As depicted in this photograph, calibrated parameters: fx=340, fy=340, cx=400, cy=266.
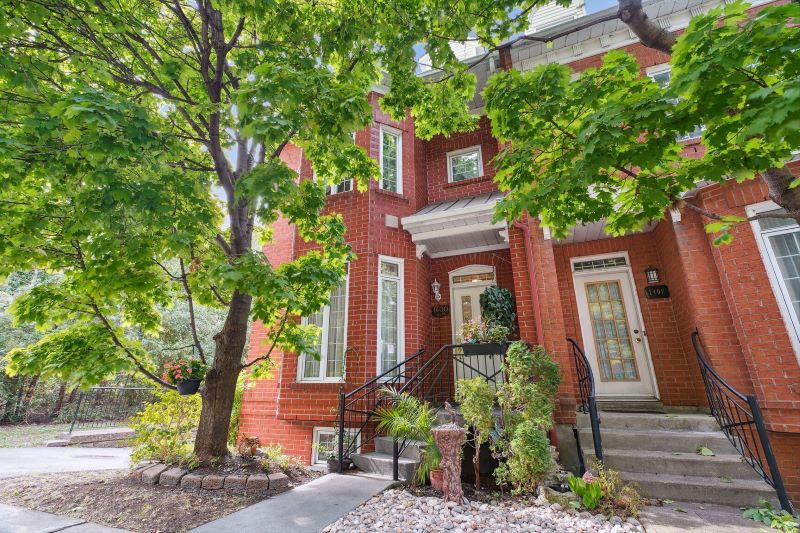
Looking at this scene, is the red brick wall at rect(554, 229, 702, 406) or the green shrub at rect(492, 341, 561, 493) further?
the red brick wall at rect(554, 229, 702, 406)

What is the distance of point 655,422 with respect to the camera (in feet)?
16.6

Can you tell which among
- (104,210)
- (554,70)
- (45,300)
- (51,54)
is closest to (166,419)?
(45,300)

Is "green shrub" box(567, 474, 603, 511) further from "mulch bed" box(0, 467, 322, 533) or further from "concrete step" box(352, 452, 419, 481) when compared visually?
"mulch bed" box(0, 467, 322, 533)

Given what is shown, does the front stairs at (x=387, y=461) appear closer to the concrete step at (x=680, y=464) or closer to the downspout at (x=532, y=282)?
the concrete step at (x=680, y=464)

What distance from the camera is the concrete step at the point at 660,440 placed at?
4516 mm

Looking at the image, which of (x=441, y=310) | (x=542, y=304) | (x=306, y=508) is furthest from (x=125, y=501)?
(x=542, y=304)

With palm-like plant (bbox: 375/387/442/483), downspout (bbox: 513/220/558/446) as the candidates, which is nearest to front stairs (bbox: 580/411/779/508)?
Result: downspout (bbox: 513/220/558/446)

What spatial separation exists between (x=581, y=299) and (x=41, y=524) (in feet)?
26.6

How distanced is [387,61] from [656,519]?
19.8 feet

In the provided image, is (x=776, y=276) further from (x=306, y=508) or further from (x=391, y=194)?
(x=306, y=508)

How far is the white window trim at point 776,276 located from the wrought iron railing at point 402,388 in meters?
3.67

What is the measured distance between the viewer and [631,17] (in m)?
3.27

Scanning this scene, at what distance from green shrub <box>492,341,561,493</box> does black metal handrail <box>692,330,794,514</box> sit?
204cm

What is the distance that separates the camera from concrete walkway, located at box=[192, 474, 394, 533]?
3.04m
